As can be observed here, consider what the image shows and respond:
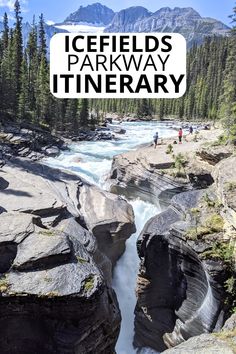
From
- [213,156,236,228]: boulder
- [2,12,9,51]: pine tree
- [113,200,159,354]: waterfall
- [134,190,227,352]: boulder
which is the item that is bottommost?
[113,200,159,354]: waterfall

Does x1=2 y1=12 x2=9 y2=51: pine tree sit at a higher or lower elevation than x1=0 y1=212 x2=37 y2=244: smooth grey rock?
higher

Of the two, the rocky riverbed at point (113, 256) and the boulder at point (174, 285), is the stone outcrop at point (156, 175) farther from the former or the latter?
the boulder at point (174, 285)

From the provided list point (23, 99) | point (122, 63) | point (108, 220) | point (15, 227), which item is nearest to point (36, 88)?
point (23, 99)

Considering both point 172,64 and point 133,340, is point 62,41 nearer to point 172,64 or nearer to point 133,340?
point 172,64

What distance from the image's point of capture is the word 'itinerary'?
51.6 feet

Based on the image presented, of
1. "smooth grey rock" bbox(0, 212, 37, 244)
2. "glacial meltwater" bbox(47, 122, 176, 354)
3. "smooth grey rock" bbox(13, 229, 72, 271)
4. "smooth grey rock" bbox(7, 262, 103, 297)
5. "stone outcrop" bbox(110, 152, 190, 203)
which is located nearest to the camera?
"smooth grey rock" bbox(7, 262, 103, 297)

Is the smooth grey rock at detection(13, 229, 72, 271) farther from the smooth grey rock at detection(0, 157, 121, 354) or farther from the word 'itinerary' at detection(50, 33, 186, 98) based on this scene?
the word 'itinerary' at detection(50, 33, 186, 98)

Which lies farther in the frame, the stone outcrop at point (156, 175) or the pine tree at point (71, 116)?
the pine tree at point (71, 116)

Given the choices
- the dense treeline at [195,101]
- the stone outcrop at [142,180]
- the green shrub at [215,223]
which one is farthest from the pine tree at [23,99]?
the dense treeline at [195,101]

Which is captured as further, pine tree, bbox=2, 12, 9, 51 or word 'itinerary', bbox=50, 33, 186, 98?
pine tree, bbox=2, 12, 9, 51

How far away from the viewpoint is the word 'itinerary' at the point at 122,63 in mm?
15734

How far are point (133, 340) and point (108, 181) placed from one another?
13880mm

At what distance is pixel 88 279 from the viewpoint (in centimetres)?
1205

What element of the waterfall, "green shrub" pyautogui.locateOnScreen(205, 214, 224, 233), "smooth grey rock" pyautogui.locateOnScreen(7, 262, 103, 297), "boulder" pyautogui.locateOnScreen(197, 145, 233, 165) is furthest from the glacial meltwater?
"smooth grey rock" pyautogui.locateOnScreen(7, 262, 103, 297)
